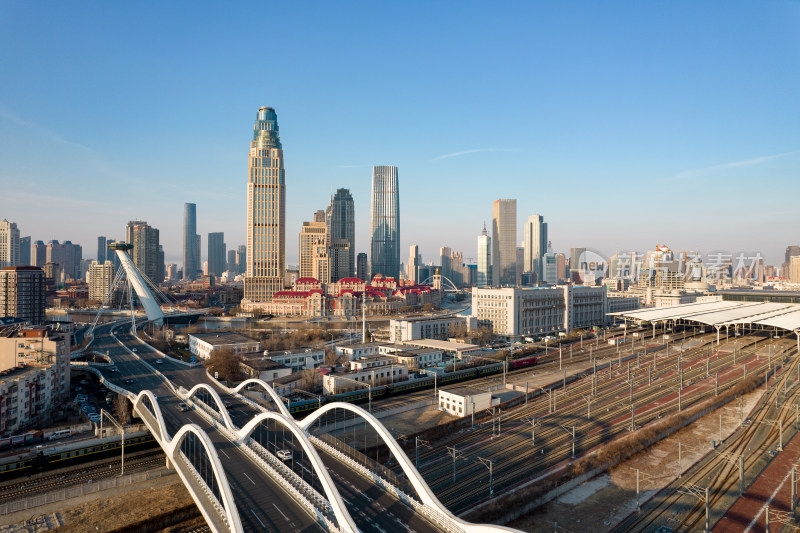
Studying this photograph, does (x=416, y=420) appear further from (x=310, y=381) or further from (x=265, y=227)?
(x=265, y=227)

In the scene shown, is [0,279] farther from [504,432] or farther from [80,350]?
[504,432]

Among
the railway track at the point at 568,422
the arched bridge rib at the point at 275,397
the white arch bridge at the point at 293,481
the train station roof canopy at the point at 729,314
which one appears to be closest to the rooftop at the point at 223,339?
the arched bridge rib at the point at 275,397

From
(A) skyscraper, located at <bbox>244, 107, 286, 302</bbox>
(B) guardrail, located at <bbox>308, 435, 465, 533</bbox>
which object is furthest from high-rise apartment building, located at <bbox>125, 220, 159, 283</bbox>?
(B) guardrail, located at <bbox>308, 435, 465, 533</bbox>

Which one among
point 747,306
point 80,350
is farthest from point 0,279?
point 747,306

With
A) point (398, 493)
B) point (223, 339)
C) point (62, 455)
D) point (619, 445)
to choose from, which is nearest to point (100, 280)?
point (223, 339)

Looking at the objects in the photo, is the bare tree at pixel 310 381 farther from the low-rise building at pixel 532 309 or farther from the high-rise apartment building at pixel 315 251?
the high-rise apartment building at pixel 315 251
